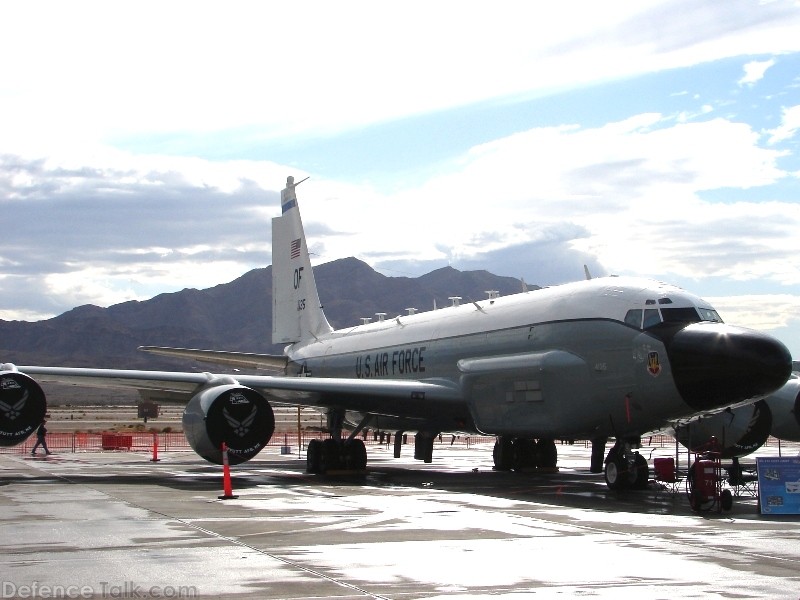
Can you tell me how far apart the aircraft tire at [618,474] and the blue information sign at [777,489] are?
12.8 ft

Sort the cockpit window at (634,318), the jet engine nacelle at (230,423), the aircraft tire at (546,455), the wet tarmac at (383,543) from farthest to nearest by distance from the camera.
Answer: the aircraft tire at (546,455), the jet engine nacelle at (230,423), the cockpit window at (634,318), the wet tarmac at (383,543)

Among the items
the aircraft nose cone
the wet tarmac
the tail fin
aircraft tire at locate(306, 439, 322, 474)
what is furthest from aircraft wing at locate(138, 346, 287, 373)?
the aircraft nose cone

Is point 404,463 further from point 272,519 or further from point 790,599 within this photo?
point 790,599

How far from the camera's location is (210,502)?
17312 millimetres

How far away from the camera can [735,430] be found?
76.0 feet

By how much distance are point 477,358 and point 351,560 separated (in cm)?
1328

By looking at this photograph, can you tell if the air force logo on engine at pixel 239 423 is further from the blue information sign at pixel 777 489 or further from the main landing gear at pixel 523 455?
the blue information sign at pixel 777 489

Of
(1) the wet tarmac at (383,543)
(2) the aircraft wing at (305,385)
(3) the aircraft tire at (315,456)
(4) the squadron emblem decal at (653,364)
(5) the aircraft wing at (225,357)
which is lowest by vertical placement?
(1) the wet tarmac at (383,543)

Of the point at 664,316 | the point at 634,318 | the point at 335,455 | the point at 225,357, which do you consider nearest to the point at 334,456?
the point at 335,455

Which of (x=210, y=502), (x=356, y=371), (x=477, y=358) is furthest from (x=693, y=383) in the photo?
(x=356, y=371)

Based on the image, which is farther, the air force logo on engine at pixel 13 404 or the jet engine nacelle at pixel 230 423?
the air force logo on engine at pixel 13 404

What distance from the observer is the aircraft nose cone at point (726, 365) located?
17.9 m

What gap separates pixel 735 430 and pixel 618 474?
176 inches

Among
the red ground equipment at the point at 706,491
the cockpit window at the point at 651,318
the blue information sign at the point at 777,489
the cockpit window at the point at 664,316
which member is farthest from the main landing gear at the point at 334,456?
the blue information sign at the point at 777,489
